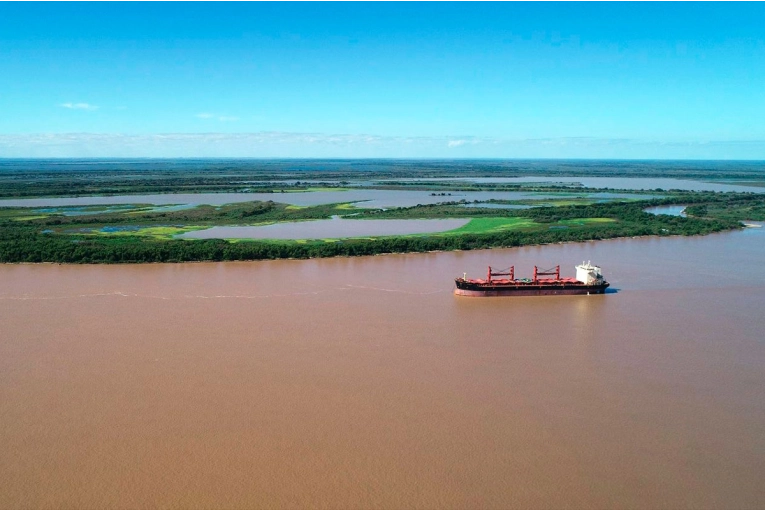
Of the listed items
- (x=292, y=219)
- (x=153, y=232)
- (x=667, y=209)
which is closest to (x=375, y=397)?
(x=153, y=232)

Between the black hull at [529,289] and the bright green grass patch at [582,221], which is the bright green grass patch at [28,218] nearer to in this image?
the black hull at [529,289]

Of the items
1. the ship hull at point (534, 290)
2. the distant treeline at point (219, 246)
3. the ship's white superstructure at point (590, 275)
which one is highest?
the distant treeline at point (219, 246)

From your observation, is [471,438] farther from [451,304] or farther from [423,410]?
[451,304]

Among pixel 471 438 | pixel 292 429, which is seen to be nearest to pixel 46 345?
pixel 292 429

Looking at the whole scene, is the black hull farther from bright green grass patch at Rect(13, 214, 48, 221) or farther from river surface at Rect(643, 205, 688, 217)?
bright green grass patch at Rect(13, 214, 48, 221)

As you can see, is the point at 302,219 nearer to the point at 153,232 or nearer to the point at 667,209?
the point at 153,232

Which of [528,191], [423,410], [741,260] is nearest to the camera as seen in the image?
[423,410]

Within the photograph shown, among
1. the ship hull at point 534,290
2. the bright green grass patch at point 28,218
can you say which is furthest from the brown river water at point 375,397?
the bright green grass patch at point 28,218
